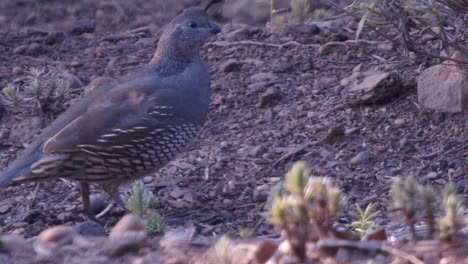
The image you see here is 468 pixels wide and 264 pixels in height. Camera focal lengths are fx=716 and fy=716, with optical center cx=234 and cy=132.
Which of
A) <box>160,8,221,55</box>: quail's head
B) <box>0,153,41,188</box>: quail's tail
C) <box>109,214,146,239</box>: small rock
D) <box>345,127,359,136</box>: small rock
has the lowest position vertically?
<box>345,127,359,136</box>: small rock

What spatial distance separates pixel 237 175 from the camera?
482cm

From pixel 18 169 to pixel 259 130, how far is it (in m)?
1.86

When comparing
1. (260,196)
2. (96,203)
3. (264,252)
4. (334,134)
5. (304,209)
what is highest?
(304,209)

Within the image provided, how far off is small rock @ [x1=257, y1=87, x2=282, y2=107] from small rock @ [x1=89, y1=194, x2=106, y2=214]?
Result: 1.55 metres

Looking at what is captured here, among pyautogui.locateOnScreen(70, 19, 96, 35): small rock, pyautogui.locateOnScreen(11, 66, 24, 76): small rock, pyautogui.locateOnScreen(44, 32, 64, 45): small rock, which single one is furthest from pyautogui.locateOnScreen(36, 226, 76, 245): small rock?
pyautogui.locateOnScreen(70, 19, 96, 35): small rock

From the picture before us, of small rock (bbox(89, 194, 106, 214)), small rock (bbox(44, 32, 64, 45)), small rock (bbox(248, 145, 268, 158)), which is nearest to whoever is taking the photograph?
small rock (bbox(89, 194, 106, 214))

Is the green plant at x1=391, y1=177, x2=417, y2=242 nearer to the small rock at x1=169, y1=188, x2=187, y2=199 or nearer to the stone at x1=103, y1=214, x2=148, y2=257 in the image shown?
the stone at x1=103, y1=214, x2=148, y2=257

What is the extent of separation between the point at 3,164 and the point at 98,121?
4.23ft

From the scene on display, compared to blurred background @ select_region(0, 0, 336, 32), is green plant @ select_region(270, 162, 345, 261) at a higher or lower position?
higher

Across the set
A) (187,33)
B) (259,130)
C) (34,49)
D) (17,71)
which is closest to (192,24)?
(187,33)

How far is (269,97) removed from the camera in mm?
5656

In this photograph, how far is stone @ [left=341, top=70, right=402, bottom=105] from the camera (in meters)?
5.17

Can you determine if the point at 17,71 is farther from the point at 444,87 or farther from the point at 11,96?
the point at 444,87

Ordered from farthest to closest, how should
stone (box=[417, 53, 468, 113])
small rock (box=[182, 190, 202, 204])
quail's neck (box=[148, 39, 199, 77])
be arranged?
1. quail's neck (box=[148, 39, 199, 77])
2. stone (box=[417, 53, 468, 113])
3. small rock (box=[182, 190, 202, 204])
